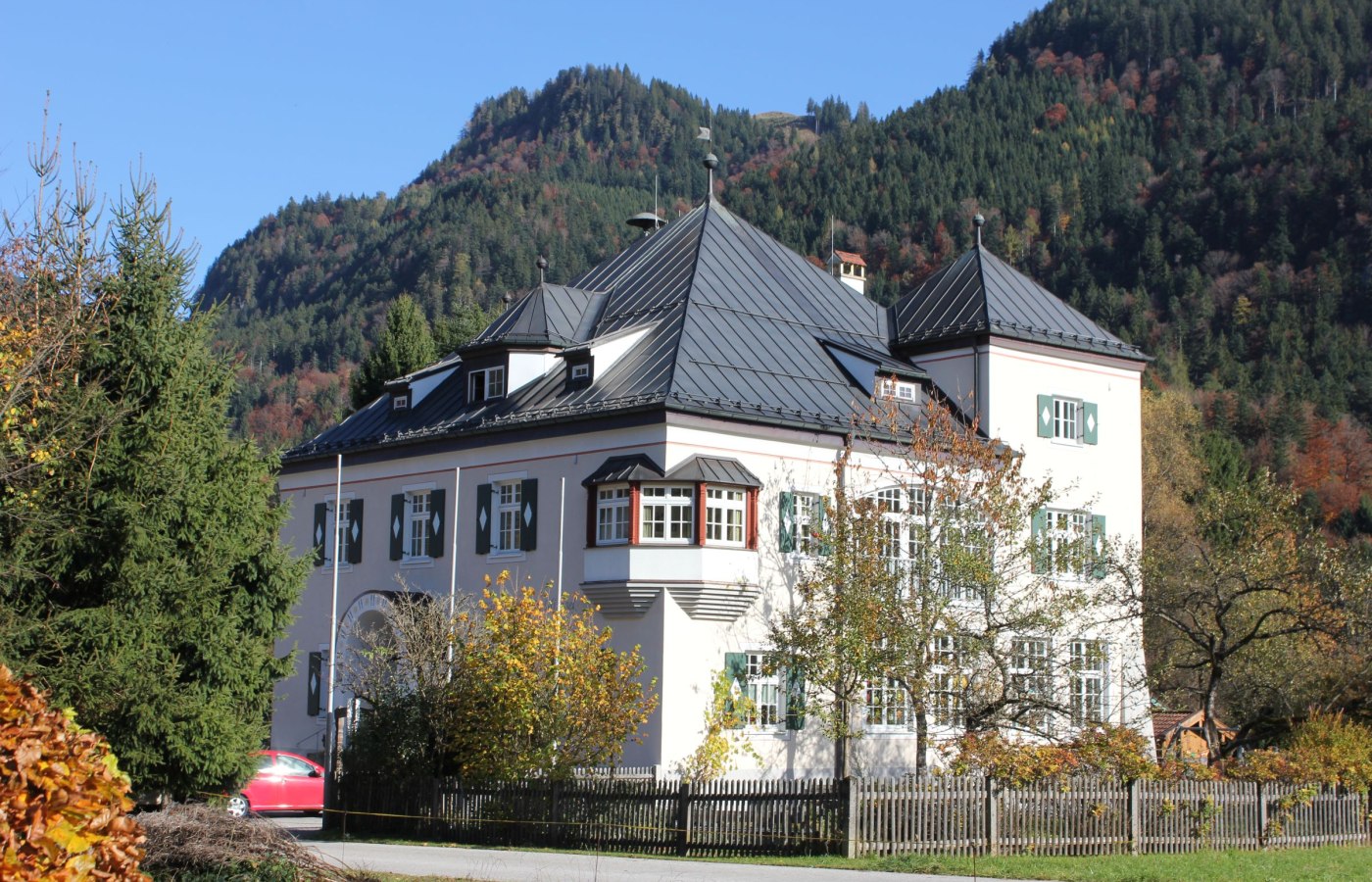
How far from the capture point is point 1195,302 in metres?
113

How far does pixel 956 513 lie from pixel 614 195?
438 ft

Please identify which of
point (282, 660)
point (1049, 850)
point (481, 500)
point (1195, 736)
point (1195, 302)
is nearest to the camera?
point (282, 660)

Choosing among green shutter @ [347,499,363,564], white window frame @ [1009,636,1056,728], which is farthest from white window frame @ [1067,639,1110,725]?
green shutter @ [347,499,363,564]

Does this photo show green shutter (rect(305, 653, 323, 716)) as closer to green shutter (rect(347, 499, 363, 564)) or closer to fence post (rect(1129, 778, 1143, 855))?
green shutter (rect(347, 499, 363, 564))

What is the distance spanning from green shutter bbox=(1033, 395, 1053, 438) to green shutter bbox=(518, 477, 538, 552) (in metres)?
12.2

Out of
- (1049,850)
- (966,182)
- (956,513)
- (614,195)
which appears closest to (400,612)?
(956,513)

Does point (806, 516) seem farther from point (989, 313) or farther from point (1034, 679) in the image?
point (989, 313)

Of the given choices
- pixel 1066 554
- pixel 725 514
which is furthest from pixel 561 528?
pixel 1066 554

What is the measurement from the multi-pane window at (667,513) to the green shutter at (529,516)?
3569mm

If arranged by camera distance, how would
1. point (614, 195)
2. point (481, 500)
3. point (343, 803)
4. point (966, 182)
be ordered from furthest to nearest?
point (614, 195) < point (966, 182) < point (481, 500) < point (343, 803)

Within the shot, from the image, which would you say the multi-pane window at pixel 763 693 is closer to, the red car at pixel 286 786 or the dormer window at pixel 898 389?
the dormer window at pixel 898 389

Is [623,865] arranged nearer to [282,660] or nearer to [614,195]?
[282,660]

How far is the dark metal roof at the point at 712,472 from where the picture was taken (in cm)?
3375

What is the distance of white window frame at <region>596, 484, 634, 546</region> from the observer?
34.5 meters
